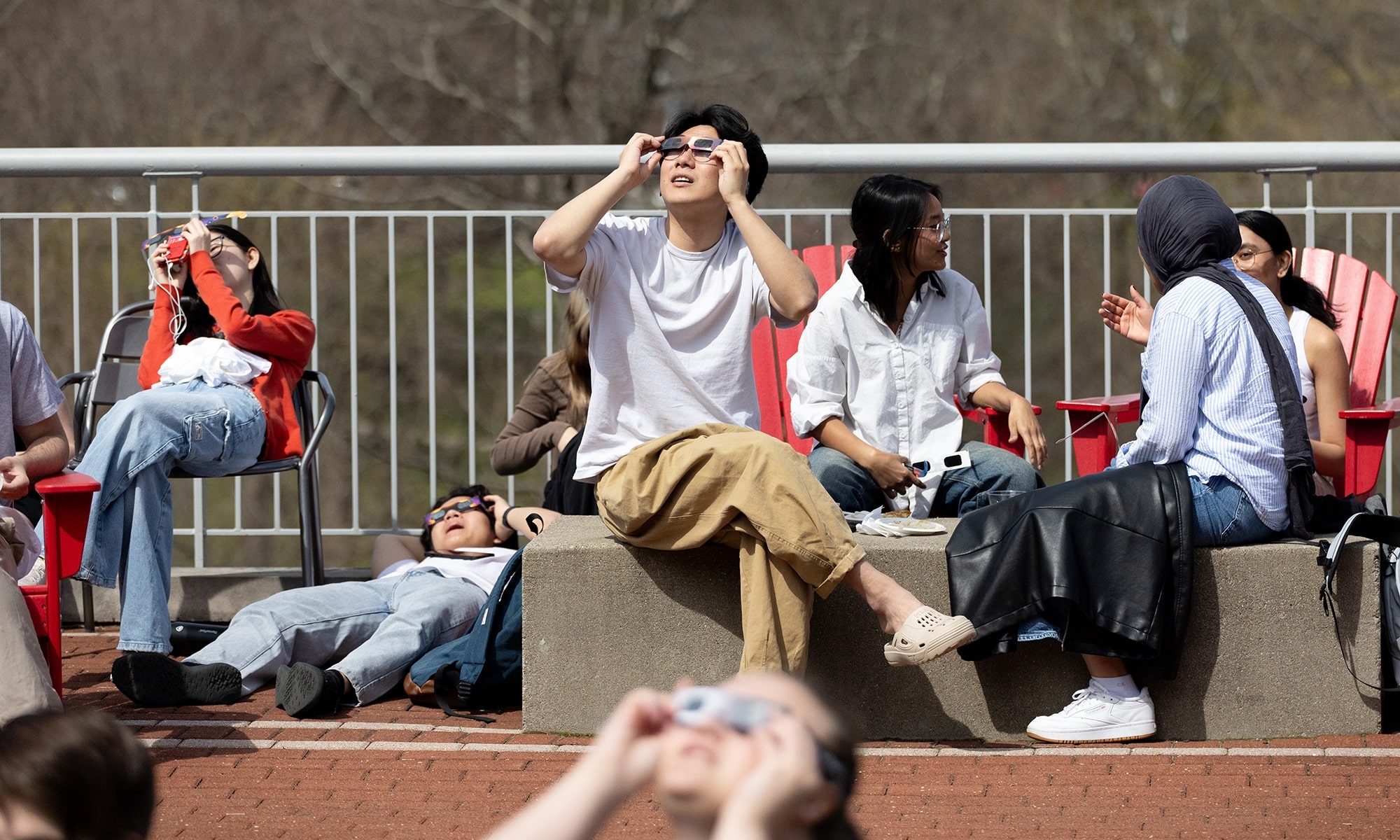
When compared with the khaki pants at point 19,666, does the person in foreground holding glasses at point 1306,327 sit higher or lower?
higher

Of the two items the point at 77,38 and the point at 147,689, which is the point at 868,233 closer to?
the point at 147,689

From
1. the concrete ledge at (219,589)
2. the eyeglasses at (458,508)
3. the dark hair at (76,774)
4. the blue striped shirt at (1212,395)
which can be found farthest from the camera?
the concrete ledge at (219,589)

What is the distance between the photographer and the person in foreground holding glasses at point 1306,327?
4371 mm

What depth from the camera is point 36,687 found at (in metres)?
3.20

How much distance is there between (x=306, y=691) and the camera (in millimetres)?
4262

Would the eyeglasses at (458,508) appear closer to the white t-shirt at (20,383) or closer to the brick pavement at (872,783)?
the brick pavement at (872,783)

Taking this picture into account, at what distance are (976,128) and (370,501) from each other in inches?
298

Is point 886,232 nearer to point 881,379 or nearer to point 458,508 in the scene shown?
point 881,379

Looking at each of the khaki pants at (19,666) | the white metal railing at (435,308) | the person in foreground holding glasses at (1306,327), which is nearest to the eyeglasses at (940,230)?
the person in foreground holding glasses at (1306,327)

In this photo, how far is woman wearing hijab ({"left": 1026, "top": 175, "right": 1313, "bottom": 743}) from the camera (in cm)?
391

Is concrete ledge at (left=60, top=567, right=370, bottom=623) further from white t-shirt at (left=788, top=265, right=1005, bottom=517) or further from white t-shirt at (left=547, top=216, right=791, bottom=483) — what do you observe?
white t-shirt at (left=788, top=265, right=1005, bottom=517)

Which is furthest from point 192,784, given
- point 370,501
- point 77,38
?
point 77,38

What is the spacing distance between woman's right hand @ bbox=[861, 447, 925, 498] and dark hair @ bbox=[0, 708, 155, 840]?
294 cm

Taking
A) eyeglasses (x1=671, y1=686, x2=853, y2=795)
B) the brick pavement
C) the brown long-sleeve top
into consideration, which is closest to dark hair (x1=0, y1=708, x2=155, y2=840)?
eyeglasses (x1=671, y1=686, x2=853, y2=795)
